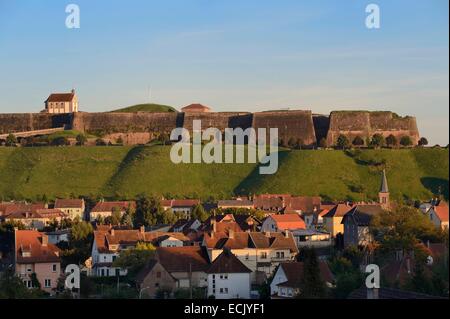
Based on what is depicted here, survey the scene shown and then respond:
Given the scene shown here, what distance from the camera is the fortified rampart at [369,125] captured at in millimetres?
111375

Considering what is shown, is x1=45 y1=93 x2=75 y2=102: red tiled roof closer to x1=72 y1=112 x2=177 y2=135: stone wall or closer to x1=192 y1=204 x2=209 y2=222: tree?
x1=72 y1=112 x2=177 y2=135: stone wall

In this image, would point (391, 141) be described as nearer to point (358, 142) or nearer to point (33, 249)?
point (358, 142)

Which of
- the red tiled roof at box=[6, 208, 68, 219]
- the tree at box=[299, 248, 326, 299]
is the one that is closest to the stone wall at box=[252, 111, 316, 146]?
the red tiled roof at box=[6, 208, 68, 219]

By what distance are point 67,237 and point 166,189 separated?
38105mm

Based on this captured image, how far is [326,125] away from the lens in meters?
113

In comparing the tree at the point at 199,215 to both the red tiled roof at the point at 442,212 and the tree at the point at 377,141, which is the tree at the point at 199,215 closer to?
the red tiled roof at the point at 442,212

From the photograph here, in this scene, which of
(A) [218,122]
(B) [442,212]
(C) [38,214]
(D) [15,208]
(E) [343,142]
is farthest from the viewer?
(A) [218,122]

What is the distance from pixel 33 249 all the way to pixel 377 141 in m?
66.5

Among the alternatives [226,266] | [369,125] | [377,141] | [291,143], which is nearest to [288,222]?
[226,266]

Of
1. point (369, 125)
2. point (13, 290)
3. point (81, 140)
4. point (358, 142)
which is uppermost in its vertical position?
point (369, 125)

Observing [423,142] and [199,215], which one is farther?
[423,142]

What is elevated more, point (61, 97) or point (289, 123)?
point (61, 97)

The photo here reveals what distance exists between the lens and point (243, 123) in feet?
369

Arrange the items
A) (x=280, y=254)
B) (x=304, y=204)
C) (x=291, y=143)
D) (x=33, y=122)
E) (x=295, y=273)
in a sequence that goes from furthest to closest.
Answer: (x=33, y=122) < (x=291, y=143) < (x=304, y=204) < (x=280, y=254) < (x=295, y=273)
